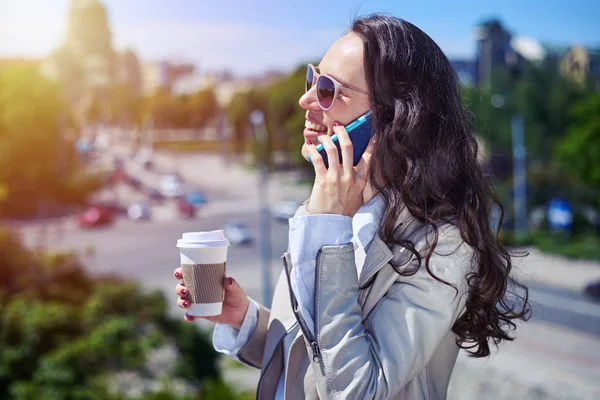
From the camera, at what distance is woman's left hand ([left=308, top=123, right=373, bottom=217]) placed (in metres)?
1.09

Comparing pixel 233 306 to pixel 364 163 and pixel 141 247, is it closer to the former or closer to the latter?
pixel 364 163

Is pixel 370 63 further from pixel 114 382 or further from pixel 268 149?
pixel 268 149

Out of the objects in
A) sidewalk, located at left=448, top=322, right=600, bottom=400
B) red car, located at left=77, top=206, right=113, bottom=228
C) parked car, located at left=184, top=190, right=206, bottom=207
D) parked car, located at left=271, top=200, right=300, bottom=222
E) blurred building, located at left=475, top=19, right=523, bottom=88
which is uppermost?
blurred building, located at left=475, top=19, right=523, bottom=88

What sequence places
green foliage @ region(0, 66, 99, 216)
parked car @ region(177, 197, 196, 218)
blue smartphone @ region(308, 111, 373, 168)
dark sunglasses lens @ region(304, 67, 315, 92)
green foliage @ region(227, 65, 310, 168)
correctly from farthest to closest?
green foliage @ region(227, 65, 310, 168) < parked car @ region(177, 197, 196, 218) < green foliage @ region(0, 66, 99, 216) < dark sunglasses lens @ region(304, 67, 315, 92) < blue smartphone @ region(308, 111, 373, 168)

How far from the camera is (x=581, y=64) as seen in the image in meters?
22.4

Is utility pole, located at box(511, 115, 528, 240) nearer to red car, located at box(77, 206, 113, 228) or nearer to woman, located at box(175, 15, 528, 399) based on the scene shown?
red car, located at box(77, 206, 113, 228)

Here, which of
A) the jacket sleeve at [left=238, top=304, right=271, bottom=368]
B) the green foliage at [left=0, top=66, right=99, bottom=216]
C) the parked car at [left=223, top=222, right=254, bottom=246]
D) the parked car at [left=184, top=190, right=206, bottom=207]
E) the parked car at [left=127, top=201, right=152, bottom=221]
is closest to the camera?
the jacket sleeve at [left=238, top=304, right=271, bottom=368]

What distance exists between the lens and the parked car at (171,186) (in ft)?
51.9

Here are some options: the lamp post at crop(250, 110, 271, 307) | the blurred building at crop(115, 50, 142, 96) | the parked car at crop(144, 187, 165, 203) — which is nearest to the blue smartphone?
the blurred building at crop(115, 50, 142, 96)

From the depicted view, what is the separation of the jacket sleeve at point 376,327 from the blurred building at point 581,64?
2345 centimetres

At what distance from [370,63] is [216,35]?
1530 centimetres

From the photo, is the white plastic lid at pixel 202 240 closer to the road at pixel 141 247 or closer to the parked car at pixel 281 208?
the road at pixel 141 247

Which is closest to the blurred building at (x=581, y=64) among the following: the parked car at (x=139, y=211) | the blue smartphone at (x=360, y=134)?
the parked car at (x=139, y=211)

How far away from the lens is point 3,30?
13664 mm
